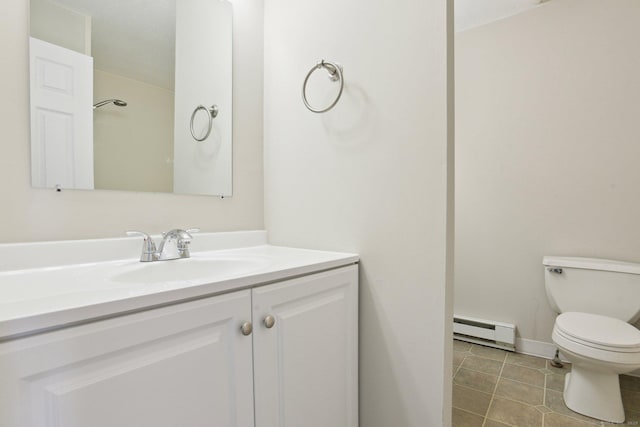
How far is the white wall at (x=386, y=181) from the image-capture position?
974mm

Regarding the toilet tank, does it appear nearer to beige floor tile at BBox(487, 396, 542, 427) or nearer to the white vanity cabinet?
beige floor tile at BBox(487, 396, 542, 427)

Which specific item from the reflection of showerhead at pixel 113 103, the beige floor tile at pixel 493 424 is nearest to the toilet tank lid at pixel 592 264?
the beige floor tile at pixel 493 424

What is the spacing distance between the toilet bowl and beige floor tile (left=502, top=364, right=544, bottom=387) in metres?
0.17


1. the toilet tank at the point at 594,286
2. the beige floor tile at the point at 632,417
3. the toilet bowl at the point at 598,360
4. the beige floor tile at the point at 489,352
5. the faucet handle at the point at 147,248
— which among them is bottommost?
the beige floor tile at the point at 489,352

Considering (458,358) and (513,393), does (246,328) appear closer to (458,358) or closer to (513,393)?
(513,393)

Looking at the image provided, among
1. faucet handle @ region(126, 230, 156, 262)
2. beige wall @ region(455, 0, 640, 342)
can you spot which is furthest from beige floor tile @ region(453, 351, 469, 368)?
faucet handle @ region(126, 230, 156, 262)

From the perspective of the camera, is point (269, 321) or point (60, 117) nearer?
point (269, 321)

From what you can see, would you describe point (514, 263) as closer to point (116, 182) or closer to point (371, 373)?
point (371, 373)

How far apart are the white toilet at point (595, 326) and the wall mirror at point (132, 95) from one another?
5.76 feet

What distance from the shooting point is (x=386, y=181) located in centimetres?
108

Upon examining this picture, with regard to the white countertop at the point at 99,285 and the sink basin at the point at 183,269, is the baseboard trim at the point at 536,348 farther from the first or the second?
the sink basin at the point at 183,269

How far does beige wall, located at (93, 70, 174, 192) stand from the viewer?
1029mm

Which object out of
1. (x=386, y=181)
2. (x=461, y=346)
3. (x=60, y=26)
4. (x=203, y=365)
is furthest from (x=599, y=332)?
(x=60, y=26)

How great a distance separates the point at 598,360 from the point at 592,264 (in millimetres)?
573
